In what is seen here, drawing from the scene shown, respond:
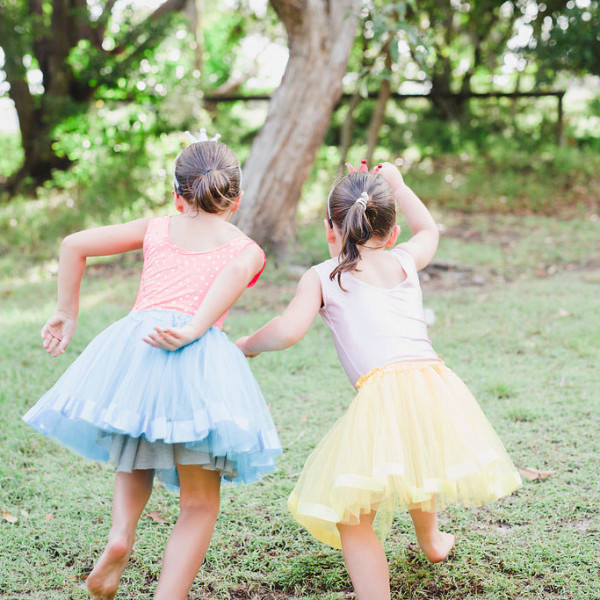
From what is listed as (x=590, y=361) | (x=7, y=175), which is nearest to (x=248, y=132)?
(x=7, y=175)

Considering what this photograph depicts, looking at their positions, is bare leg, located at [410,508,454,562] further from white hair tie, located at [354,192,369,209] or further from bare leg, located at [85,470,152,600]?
white hair tie, located at [354,192,369,209]

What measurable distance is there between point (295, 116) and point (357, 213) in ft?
15.0

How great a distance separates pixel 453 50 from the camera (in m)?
10.9

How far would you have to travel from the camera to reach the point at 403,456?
191cm

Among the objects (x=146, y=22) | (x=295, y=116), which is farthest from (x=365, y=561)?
(x=146, y=22)

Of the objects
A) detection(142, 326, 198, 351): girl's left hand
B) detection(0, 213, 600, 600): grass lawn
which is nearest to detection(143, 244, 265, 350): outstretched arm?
detection(142, 326, 198, 351): girl's left hand

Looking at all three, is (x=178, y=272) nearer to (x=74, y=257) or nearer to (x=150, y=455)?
(x=74, y=257)

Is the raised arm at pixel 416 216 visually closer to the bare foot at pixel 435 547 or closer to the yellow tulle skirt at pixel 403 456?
the yellow tulle skirt at pixel 403 456

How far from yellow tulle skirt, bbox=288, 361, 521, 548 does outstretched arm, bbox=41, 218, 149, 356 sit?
842 millimetres

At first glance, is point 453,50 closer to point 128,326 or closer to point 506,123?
point 506,123

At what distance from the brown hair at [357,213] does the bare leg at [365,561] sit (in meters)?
0.69

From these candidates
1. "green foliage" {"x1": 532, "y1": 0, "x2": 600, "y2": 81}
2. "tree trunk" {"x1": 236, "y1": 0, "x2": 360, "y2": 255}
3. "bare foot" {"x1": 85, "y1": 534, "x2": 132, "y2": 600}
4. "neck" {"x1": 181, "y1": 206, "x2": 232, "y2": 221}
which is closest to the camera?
"bare foot" {"x1": 85, "y1": 534, "x2": 132, "y2": 600}

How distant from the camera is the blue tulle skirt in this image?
188 cm

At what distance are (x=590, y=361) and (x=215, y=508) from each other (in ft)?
9.20
